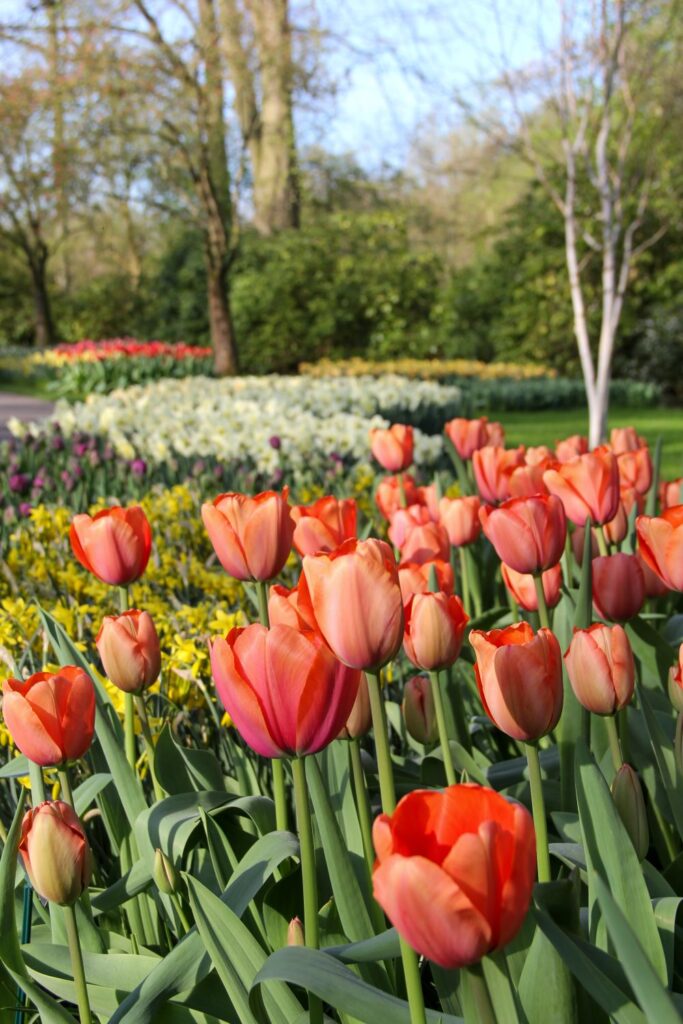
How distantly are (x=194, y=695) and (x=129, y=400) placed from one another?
6.59 metres

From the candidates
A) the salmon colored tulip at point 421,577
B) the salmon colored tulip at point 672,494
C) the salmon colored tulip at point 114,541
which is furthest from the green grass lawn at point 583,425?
the salmon colored tulip at point 114,541

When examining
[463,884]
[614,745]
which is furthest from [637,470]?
[463,884]

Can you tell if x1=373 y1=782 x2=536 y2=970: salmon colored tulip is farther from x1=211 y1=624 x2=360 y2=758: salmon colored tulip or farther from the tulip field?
x1=211 y1=624 x2=360 y2=758: salmon colored tulip

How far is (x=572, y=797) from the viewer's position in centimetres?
153

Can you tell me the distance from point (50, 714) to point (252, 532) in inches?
13.8

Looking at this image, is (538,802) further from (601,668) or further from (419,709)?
(419,709)

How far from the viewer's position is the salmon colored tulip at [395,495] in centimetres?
267

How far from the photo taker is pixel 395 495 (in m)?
2.71

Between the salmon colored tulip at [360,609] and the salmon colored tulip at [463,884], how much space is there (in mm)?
257

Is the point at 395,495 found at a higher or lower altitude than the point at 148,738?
higher

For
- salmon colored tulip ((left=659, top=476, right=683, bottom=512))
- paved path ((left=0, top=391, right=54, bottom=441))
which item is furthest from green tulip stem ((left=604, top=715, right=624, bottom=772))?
paved path ((left=0, top=391, right=54, bottom=441))

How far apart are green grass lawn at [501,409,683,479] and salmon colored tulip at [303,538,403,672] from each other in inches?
317

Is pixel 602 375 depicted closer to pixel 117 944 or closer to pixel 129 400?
pixel 129 400

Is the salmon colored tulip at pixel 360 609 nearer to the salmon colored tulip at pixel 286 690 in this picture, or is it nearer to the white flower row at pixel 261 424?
the salmon colored tulip at pixel 286 690
